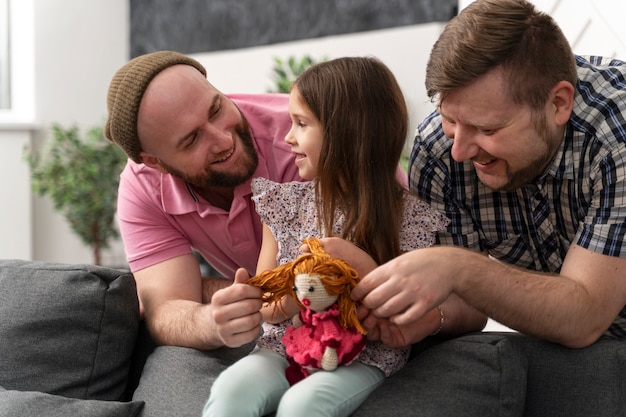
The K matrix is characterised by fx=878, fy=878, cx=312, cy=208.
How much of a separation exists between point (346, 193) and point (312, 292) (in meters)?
0.34

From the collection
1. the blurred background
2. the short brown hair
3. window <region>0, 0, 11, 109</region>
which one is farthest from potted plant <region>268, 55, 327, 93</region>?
the short brown hair

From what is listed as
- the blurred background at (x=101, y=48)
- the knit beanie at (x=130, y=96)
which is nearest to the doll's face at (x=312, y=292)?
the knit beanie at (x=130, y=96)

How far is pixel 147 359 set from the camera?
7.32ft

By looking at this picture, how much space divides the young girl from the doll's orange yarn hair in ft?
0.43

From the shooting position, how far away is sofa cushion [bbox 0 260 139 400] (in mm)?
2184

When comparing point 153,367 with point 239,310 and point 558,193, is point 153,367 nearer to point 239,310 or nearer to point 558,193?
point 239,310

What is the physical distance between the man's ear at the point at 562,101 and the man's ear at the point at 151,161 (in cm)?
111

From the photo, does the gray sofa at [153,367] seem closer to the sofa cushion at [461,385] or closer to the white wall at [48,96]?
the sofa cushion at [461,385]

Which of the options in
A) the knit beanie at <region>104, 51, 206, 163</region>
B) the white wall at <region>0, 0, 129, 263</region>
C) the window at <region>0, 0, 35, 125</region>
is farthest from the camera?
the window at <region>0, 0, 35, 125</region>

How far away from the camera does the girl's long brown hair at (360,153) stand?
1.91 m

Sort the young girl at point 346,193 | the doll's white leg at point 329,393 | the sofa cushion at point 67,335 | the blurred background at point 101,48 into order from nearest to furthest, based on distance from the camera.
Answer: the doll's white leg at point 329,393 < the young girl at point 346,193 < the sofa cushion at point 67,335 < the blurred background at point 101,48

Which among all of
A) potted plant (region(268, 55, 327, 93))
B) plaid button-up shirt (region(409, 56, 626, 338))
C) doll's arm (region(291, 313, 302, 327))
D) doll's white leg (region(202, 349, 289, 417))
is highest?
plaid button-up shirt (region(409, 56, 626, 338))

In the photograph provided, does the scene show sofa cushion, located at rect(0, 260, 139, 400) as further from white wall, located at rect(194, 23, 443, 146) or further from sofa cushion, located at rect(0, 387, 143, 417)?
white wall, located at rect(194, 23, 443, 146)

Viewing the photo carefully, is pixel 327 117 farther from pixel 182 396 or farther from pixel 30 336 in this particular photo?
pixel 30 336
